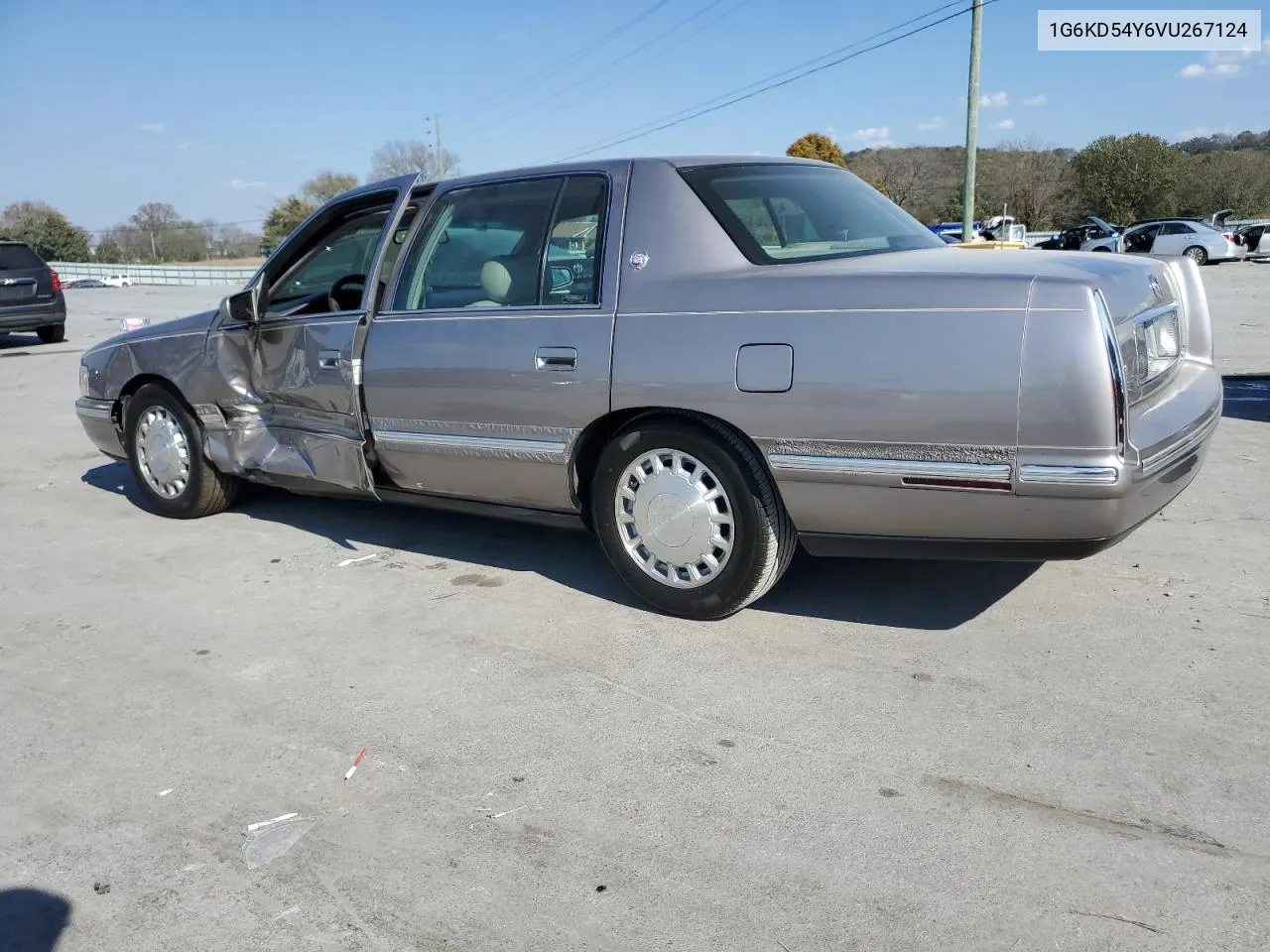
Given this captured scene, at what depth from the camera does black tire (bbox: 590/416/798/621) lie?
12.7 feet

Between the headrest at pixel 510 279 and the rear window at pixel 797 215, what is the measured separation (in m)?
0.75

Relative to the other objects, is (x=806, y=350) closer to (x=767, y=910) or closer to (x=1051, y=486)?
(x=1051, y=486)

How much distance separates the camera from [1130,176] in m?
46.2

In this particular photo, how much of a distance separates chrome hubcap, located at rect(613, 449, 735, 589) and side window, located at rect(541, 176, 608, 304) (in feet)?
2.28

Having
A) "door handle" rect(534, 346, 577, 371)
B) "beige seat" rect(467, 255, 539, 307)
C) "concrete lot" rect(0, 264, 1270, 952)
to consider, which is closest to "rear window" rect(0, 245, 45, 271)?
"concrete lot" rect(0, 264, 1270, 952)

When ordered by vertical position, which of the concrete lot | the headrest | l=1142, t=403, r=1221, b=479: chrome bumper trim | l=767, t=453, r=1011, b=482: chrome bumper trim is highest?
the headrest

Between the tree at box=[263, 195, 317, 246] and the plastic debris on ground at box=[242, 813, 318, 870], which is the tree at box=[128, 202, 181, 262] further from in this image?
the plastic debris on ground at box=[242, 813, 318, 870]

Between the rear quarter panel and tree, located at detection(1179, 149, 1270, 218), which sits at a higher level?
tree, located at detection(1179, 149, 1270, 218)

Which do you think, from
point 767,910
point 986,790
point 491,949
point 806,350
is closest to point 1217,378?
point 806,350

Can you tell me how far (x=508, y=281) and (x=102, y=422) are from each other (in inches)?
128

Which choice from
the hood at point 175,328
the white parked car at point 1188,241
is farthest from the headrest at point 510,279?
the white parked car at point 1188,241

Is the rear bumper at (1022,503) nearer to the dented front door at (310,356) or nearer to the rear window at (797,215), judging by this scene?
the rear window at (797,215)

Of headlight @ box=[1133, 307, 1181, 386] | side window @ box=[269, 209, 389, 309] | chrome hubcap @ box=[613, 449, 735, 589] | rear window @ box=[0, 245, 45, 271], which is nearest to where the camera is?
headlight @ box=[1133, 307, 1181, 386]

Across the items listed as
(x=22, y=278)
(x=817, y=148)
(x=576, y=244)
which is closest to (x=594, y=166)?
(x=576, y=244)
